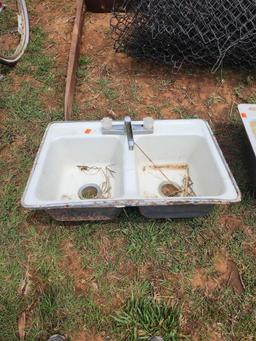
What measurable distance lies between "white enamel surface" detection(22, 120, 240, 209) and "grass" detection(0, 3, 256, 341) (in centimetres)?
22

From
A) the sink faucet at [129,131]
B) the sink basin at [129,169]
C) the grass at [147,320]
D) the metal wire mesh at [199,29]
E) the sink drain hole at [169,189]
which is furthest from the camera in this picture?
the metal wire mesh at [199,29]

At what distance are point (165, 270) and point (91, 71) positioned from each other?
6.14 ft

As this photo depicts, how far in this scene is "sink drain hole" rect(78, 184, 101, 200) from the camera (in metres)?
1.95

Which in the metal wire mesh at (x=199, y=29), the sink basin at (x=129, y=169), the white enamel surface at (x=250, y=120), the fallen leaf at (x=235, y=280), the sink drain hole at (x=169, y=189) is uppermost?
the metal wire mesh at (x=199, y=29)

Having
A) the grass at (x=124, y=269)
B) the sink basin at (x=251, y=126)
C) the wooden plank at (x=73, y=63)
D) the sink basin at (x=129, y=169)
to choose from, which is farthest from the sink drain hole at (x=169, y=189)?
the wooden plank at (x=73, y=63)

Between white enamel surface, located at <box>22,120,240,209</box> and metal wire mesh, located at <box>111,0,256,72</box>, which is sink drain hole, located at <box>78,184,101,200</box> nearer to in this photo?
white enamel surface, located at <box>22,120,240,209</box>

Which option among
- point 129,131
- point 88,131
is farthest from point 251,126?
point 88,131

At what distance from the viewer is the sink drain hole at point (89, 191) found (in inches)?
76.9

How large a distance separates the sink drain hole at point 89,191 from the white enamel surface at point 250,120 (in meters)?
0.97

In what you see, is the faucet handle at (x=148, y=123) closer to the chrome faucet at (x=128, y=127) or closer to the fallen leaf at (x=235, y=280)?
the chrome faucet at (x=128, y=127)

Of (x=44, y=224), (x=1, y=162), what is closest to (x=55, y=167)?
(x=44, y=224)

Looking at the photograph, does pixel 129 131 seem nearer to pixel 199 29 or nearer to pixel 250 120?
pixel 250 120

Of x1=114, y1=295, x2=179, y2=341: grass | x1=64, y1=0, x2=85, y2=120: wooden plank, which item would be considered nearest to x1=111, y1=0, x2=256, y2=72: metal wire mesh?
x1=64, y1=0, x2=85, y2=120: wooden plank

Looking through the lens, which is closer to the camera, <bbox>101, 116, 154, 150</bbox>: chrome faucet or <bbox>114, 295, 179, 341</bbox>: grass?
<bbox>114, 295, 179, 341</bbox>: grass
